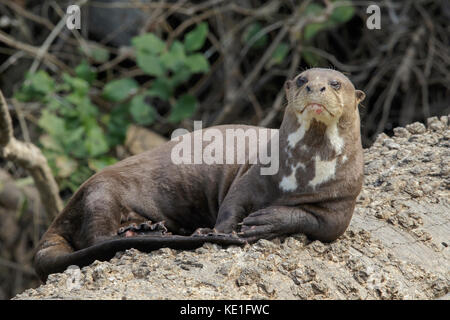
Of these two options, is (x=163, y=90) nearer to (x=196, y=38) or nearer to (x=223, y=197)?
(x=196, y=38)

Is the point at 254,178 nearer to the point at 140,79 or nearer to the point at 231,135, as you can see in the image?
the point at 231,135

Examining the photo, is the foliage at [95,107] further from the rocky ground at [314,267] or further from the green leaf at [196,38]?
the rocky ground at [314,267]

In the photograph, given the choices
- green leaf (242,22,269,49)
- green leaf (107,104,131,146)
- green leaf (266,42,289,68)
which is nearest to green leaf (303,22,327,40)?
green leaf (266,42,289,68)

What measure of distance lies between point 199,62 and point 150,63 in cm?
32

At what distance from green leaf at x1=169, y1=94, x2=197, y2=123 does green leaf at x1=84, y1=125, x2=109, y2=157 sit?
620 millimetres

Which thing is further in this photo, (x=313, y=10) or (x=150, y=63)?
(x=313, y=10)

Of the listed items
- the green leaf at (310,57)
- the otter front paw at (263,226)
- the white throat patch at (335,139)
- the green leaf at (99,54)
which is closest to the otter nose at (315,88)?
the white throat patch at (335,139)

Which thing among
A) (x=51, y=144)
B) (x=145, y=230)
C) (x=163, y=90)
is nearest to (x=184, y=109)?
(x=163, y=90)

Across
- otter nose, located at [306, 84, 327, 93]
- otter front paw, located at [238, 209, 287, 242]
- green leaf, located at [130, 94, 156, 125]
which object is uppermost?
otter nose, located at [306, 84, 327, 93]

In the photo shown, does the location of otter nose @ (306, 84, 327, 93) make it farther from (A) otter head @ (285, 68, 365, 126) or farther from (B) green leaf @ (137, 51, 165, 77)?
(B) green leaf @ (137, 51, 165, 77)

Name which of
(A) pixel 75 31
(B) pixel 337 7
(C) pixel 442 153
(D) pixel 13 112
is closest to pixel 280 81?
(B) pixel 337 7

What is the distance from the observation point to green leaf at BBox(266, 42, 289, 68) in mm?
5320

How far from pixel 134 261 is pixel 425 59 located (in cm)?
366

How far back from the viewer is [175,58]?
16.2 ft
